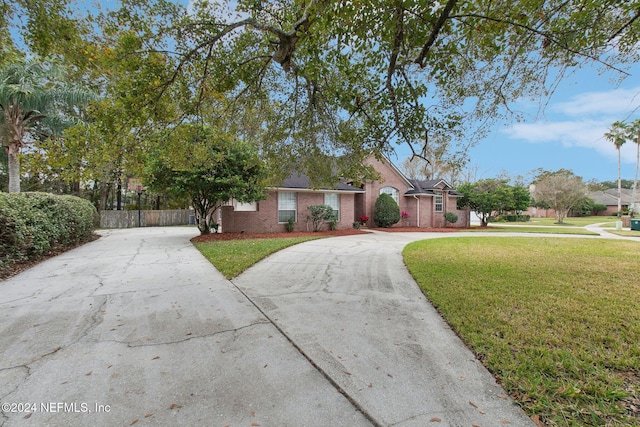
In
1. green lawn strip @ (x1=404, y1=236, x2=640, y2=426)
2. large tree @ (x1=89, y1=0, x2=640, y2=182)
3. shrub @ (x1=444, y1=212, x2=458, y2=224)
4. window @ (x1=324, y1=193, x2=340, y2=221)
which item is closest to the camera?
green lawn strip @ (x1=404, y1=236, x2=640, y2=426)

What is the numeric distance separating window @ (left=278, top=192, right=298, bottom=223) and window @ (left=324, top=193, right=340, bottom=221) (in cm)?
206

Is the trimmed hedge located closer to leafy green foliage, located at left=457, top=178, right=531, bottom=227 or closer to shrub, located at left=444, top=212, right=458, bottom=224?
shrub, located at left=444, top=212, right=458, bottom=224

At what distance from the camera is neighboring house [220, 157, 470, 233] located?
14.8 meters

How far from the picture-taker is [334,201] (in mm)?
17281

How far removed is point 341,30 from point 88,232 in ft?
44.2

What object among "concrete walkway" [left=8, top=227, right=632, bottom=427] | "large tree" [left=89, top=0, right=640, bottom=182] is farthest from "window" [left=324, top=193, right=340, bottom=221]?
"concrete walkway" [left=8, top=227, right=632, bottom=427]

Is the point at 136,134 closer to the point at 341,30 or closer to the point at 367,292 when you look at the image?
the point at 341,30

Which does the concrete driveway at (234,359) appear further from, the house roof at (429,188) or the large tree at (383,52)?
the house roof at (429,188)

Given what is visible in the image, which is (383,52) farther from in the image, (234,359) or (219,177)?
(219,177)

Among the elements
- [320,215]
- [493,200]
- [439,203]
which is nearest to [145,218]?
[320,215]

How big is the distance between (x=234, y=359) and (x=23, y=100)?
57.2 feet

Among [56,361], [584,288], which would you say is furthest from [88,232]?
[584,288]

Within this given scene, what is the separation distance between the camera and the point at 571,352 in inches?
111

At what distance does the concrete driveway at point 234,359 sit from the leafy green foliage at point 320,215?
10.7m
